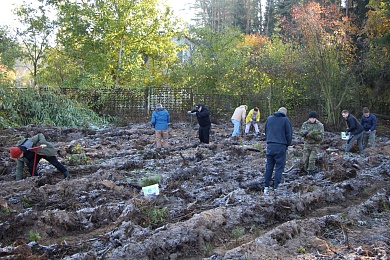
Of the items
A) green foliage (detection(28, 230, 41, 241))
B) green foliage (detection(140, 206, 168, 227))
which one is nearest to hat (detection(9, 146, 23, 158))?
green foliage (detection(28, 230, 41, 241))

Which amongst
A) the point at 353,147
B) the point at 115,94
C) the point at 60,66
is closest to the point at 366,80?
the point at 353,147

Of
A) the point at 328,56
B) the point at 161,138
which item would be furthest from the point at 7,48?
the point at 328,56

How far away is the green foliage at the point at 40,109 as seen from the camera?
18.6 metres

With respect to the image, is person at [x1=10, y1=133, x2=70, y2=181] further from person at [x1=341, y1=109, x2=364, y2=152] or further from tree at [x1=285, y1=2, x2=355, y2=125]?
tree at [x1=285, y1=2, x2=355, y2=125]

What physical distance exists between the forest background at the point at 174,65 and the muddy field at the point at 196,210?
32.1 ft

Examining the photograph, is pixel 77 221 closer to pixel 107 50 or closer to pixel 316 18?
pixel 316 18

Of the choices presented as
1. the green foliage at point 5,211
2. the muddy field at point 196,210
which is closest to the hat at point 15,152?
the muddy field at point 196,210

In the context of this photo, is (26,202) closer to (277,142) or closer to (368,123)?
(277,142)

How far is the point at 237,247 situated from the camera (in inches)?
199

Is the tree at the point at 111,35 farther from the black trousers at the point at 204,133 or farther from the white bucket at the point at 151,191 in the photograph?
the white bucket at the point at 151,191

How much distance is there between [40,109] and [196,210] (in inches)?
572

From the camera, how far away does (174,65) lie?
28.2 metres

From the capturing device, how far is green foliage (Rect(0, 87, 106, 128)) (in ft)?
60.9

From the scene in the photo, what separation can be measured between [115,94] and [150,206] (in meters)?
17.1
